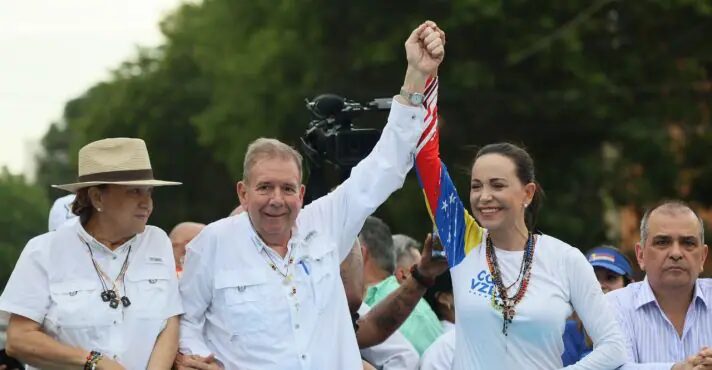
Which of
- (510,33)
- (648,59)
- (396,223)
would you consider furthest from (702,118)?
(396,223)

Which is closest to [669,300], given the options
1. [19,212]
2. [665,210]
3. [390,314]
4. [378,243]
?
[665,210]

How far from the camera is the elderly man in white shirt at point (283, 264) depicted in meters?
5.67

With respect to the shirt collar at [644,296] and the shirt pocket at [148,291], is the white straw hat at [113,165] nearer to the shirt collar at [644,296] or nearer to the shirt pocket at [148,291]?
the shirt pocket at [148,291]

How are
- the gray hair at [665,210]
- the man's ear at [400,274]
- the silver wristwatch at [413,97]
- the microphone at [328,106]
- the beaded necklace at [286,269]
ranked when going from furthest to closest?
the man's ear at [400,274] → the microphone at [328,106] → the gray hair at [665,210] → the silver wristwatch at [413,97] → the beaded necklace at [286,269]

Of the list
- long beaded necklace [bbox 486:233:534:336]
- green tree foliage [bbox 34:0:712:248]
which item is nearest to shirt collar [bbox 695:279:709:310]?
long beaded necklace [bbox 486:233:534:336]

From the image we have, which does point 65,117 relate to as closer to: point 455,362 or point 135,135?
point 135,135

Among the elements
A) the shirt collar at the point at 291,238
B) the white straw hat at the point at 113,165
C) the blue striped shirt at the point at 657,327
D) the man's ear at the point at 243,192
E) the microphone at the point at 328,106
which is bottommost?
the blue striped shirt at the point at 657,327

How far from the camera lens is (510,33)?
20672mm

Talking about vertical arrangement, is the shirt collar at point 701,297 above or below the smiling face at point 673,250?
below

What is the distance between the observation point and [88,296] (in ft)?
18.6

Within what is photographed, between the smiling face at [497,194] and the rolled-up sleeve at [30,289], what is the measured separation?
181 centimetres

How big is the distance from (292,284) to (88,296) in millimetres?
838

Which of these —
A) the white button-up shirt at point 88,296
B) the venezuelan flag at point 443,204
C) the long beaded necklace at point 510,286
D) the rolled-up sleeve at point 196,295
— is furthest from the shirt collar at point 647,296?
the white button-up shirt at point 88,296

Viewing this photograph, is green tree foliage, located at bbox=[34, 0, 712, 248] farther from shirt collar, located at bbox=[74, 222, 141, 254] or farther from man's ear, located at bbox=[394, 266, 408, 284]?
shirt collar, located at bbox=[74, 222, 141, 254]
